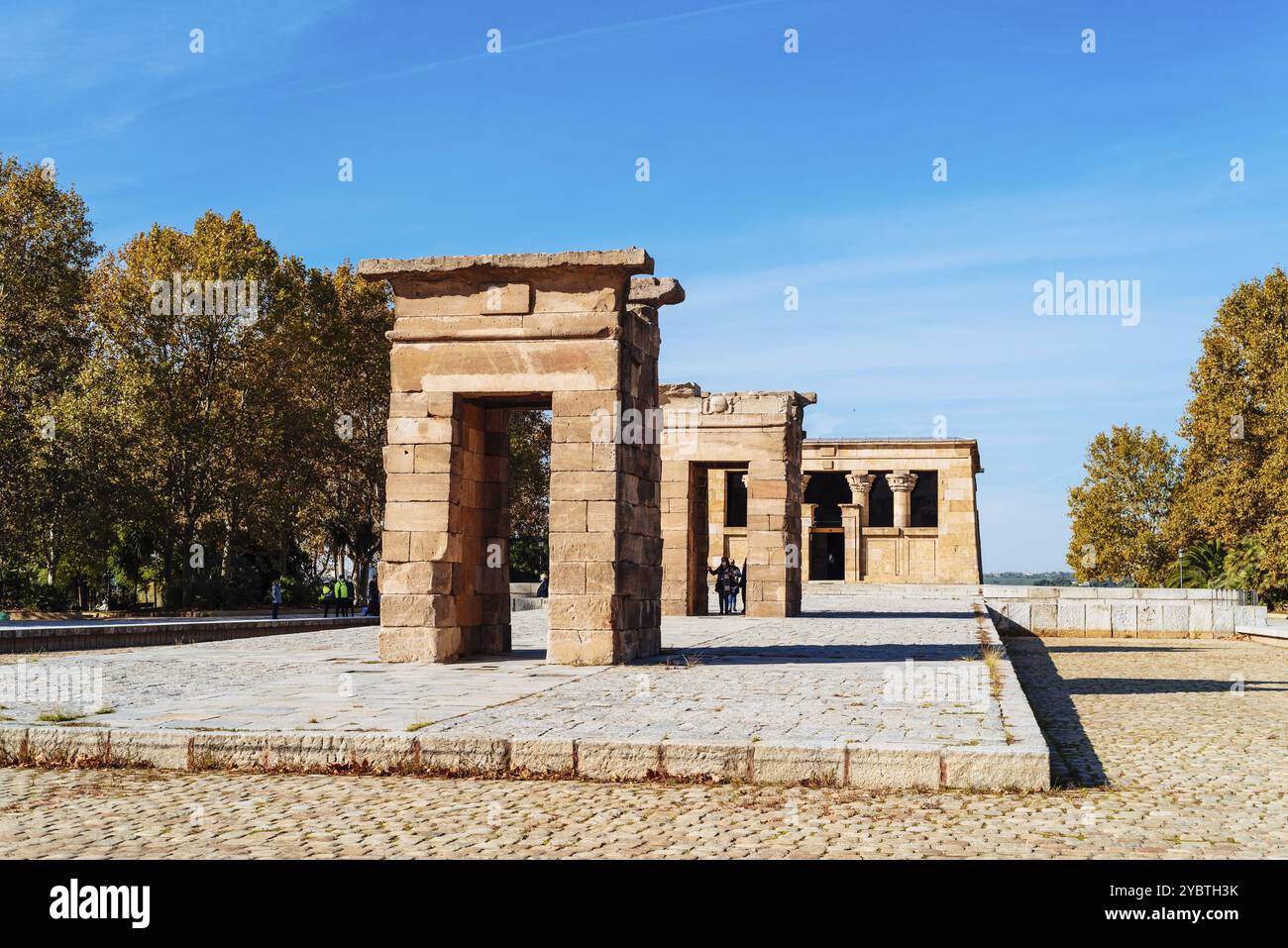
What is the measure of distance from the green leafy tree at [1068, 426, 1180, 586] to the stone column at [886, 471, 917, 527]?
8.74 meters

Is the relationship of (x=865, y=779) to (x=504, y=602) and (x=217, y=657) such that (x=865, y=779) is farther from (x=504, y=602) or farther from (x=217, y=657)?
(x=217, y=657)

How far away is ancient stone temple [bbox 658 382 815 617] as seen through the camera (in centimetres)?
2547

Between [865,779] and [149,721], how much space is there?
5.02 metres

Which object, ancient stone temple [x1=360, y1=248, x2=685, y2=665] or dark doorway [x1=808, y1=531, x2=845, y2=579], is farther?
dark doorway [x1=808, y1=531, x2=845, y2=579]

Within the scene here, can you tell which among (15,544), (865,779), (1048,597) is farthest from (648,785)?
(15,544)

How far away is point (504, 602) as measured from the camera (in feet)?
50.4

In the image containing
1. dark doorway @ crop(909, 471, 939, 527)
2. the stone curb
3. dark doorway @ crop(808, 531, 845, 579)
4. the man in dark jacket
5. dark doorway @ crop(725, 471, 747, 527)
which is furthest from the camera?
dark doorway @ crop(909, 471, 939, 527)

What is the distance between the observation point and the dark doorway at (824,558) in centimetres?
5409

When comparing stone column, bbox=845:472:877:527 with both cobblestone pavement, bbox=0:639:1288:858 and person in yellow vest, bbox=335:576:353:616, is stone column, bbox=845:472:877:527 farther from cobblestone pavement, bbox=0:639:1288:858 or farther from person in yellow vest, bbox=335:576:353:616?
cobblestone pavement, bbox=0:639:1288:858

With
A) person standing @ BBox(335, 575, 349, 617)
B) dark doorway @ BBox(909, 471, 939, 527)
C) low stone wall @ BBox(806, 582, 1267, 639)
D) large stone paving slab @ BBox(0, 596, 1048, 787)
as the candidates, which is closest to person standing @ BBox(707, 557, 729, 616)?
low stone wall @ BBox(806, 582, 1267, 639)

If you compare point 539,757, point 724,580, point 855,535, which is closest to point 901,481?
point 855,535

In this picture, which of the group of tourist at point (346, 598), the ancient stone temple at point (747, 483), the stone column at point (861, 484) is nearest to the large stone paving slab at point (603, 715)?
the ancient stone temple at point (747, 483)

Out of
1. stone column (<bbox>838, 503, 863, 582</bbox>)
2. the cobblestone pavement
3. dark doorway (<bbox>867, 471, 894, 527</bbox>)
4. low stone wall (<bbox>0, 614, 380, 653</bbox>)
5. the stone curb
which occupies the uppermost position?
dark doorway (<bbox>867, 471, 894, 527</bbox>)

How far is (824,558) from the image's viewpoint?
54.4 meters
